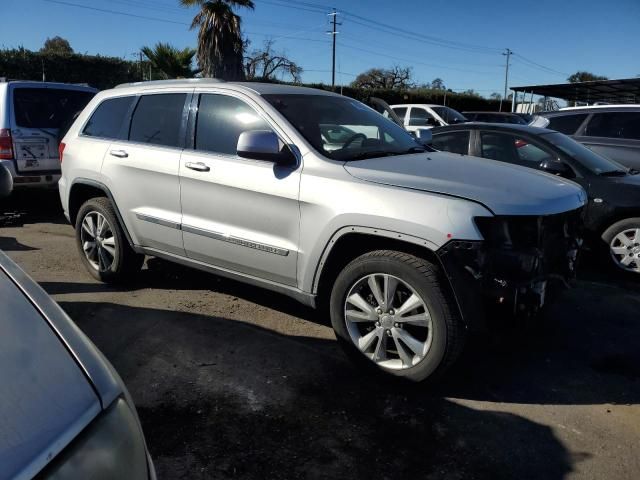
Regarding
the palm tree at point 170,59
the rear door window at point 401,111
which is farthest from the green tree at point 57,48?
the rear door window at point 401,111

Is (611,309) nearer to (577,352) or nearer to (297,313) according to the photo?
(577,352)

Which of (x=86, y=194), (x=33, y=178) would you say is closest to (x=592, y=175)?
(x=86, y=194)

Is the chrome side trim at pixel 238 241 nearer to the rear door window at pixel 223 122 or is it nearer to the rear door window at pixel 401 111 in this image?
the rear door window at pixel 223 122

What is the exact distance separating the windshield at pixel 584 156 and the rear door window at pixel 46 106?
20.5 feet

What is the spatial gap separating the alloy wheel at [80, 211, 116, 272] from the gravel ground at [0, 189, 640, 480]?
284mm

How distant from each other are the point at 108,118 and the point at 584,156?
486 centimetres

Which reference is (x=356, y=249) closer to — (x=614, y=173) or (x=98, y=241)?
(x=98, y=241)

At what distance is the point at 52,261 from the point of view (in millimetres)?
5664

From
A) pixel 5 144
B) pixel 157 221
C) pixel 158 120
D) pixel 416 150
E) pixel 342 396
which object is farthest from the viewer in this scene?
pixel 5 144

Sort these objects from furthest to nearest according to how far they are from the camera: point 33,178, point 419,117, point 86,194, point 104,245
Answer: point 419,117 < point 33,178 < point 86,194 < point 104,245

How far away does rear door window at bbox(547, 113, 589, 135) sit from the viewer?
802 centimetres

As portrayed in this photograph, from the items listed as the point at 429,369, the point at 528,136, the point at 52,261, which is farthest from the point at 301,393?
the point at 528,136

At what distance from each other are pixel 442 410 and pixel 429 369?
23 centimetres

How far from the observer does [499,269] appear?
285 centimetres
